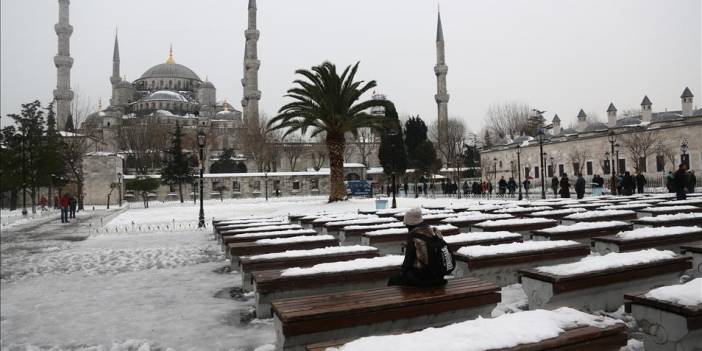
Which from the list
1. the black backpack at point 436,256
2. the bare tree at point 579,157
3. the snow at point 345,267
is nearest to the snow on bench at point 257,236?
the snow at point 345,267

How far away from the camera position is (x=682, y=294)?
3334mm

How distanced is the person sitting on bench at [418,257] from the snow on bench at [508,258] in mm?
1411

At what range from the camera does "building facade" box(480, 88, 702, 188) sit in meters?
38.3

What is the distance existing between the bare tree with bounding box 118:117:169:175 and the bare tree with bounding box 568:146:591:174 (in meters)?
46.0

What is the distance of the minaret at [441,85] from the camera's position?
A: 64.6 metres

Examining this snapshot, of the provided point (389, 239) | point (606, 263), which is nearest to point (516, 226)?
point (389, 239)

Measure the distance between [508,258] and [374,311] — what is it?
2.54 m

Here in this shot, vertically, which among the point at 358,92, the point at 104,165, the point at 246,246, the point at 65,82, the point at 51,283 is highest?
the point at 65,82

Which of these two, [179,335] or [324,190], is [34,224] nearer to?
[179,335]

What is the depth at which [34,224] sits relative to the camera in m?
21.4

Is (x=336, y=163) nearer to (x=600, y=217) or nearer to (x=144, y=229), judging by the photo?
(x=144, y=229)

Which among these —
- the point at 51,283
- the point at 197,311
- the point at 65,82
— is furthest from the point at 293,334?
the point at 65,82

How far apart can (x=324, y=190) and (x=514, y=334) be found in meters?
44.3

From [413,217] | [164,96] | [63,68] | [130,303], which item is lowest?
[130,303]
